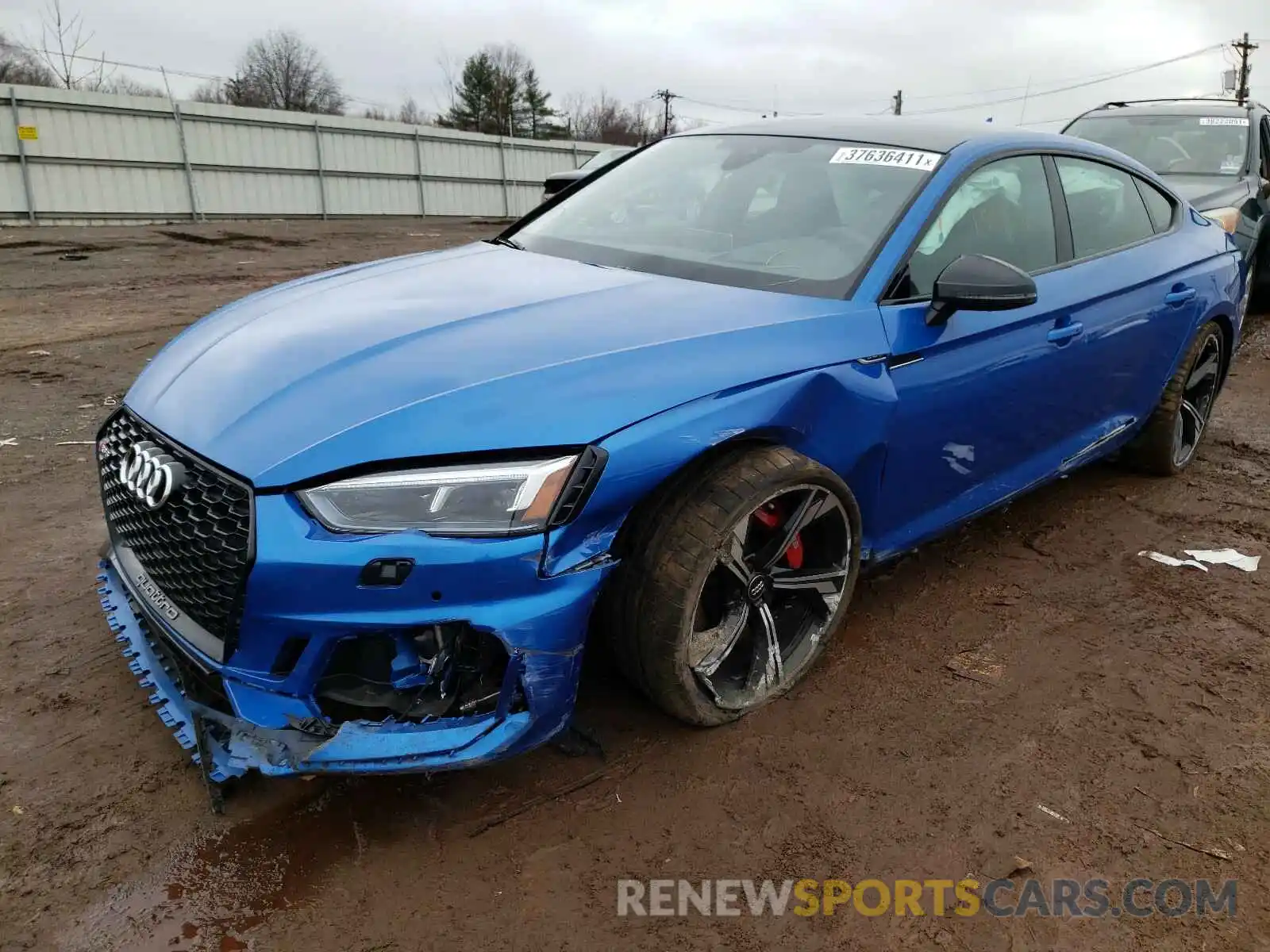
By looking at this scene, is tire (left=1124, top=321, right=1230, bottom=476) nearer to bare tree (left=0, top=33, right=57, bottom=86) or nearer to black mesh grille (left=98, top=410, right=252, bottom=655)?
black mesh grille (left=98, top=410, right=252, bottom=655)

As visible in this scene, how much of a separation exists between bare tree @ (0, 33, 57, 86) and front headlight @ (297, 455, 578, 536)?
4095cm

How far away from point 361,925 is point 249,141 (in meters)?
21.9

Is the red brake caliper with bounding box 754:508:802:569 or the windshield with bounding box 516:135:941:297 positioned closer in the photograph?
the red brake caliper with bounding box 754:508:802:569

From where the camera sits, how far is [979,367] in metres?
2.78

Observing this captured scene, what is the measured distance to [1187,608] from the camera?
10.5 feet

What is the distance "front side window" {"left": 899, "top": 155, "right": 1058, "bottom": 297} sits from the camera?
2.72 m

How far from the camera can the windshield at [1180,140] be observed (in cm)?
720

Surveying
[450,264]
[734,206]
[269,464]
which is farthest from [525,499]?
[734,206]

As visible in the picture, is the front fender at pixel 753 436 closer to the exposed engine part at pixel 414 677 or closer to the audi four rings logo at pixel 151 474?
the exposed engine part at pixel 414 677

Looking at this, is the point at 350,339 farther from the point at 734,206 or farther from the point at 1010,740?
the point at 1010,740

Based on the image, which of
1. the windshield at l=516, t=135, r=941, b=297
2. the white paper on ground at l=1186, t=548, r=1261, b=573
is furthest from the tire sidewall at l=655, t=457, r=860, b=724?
the white paper on ground at l=1186, t=548, r=1261, b=573

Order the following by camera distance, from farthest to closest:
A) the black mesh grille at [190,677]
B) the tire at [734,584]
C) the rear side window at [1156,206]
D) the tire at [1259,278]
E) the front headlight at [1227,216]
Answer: the tire at [1259,278] → the front headlight at [1227,216] → the rear side window at [1156,206] → the tire at [734,584] → the black mesh grille at [190,677]

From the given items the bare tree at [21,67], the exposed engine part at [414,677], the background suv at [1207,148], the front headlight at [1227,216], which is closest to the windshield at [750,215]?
the exposed engine part at [414,677]

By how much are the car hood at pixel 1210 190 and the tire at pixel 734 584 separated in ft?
18.2
